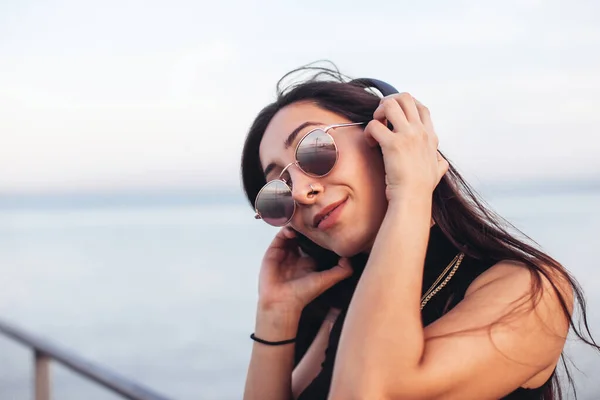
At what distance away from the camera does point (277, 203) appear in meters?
1.99

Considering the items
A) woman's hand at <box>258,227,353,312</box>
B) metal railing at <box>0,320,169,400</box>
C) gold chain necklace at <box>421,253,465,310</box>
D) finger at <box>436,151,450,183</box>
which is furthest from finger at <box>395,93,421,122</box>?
metal railing at <box>0,320,169,400</box>

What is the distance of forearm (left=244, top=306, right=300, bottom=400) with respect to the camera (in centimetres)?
213

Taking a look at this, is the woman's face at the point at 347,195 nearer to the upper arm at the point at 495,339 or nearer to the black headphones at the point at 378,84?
the black headphones at the point at 378,84

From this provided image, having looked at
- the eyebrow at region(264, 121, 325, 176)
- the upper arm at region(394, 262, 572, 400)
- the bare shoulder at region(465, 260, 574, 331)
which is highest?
the eyebrow at region(264, 121, 325, 176)

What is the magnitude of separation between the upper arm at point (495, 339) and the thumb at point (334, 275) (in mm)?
607

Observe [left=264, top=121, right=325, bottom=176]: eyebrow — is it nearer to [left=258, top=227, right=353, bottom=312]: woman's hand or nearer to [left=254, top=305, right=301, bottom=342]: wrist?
[left=258, top=227, right=353, bottom=312]: woman's hand

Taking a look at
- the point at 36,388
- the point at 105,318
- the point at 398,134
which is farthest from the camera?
the point at 105,318

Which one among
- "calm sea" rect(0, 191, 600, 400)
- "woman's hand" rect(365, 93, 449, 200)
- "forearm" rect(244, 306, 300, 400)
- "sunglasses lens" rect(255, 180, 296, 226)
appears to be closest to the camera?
"woman's hand" rect(365, 93, 449, 200)

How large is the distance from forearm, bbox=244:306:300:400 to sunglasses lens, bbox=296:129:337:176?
0.57 metres

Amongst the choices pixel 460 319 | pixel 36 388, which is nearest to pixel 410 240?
pixel 460 319

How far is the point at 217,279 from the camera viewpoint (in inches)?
994

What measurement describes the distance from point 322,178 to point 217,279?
23851mm

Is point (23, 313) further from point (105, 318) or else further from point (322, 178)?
point (322, 178)

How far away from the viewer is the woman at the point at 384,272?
1469mm
